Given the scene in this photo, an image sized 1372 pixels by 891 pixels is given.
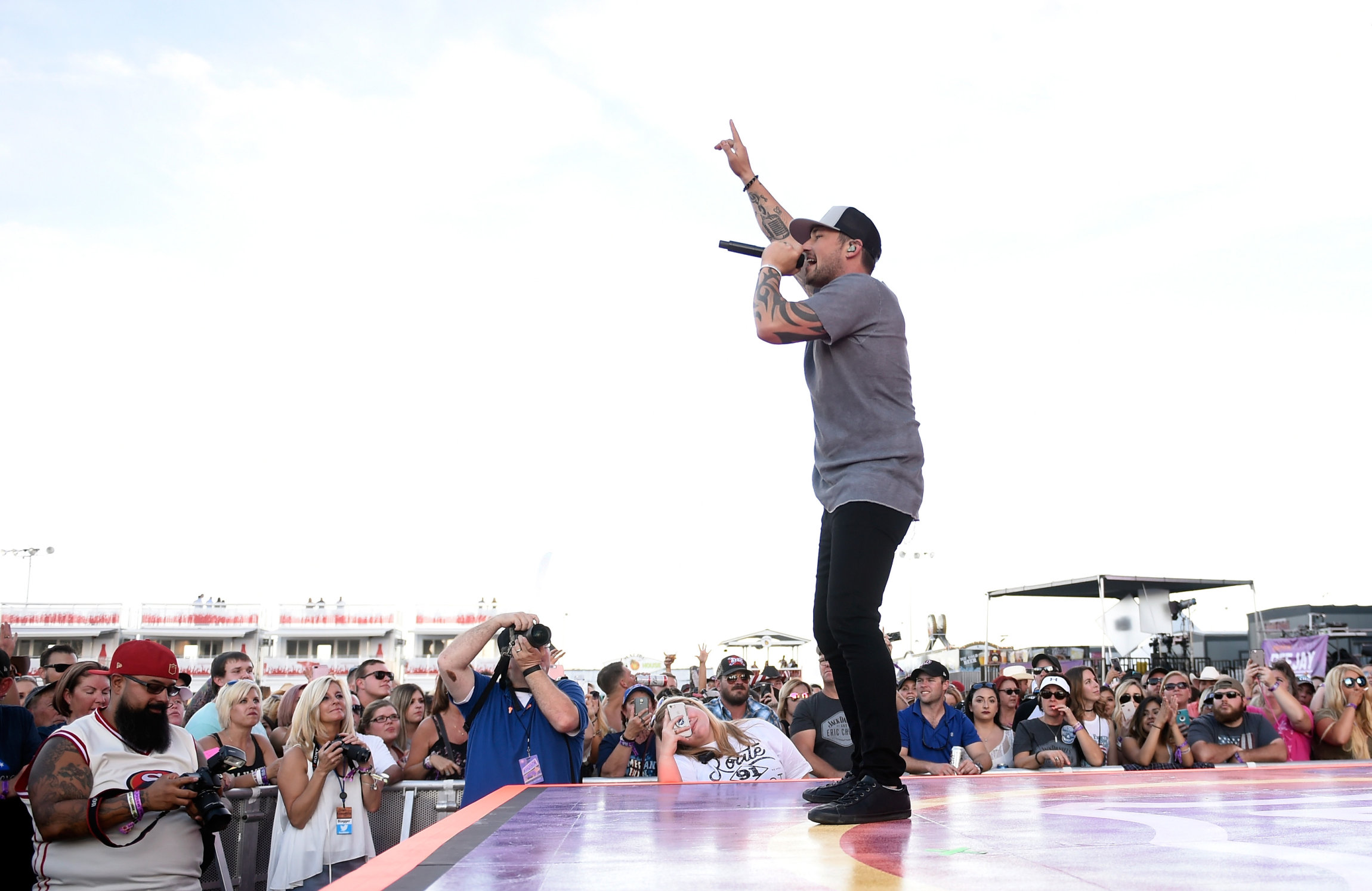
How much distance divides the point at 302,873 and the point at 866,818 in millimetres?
3055

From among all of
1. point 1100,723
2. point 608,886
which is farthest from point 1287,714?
point 608,886

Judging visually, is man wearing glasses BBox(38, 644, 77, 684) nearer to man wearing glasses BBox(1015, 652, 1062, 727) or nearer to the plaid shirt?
the plaid shirt

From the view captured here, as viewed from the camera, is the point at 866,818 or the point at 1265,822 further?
the point at 866,818

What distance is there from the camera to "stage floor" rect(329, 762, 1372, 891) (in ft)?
5.43

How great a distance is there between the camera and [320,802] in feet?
15.3

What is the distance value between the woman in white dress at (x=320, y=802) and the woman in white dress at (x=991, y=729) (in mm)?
3903

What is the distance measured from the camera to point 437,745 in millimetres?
6004

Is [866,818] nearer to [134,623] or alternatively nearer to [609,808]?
[609,808]

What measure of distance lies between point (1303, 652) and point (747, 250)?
57.1ft

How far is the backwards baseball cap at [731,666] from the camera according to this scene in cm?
723

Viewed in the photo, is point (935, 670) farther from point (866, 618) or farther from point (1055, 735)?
point (866, 618)

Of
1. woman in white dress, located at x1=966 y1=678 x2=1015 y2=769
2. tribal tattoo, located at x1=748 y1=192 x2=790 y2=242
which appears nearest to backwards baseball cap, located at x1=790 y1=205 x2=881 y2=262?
tribal tattoo, located at x1=748 y1=192 x2=790 y2=242

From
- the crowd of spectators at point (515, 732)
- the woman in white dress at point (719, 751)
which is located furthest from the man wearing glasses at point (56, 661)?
the woman in white dress at point (719, 751)

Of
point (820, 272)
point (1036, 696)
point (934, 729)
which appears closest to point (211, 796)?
point (820, 272)
